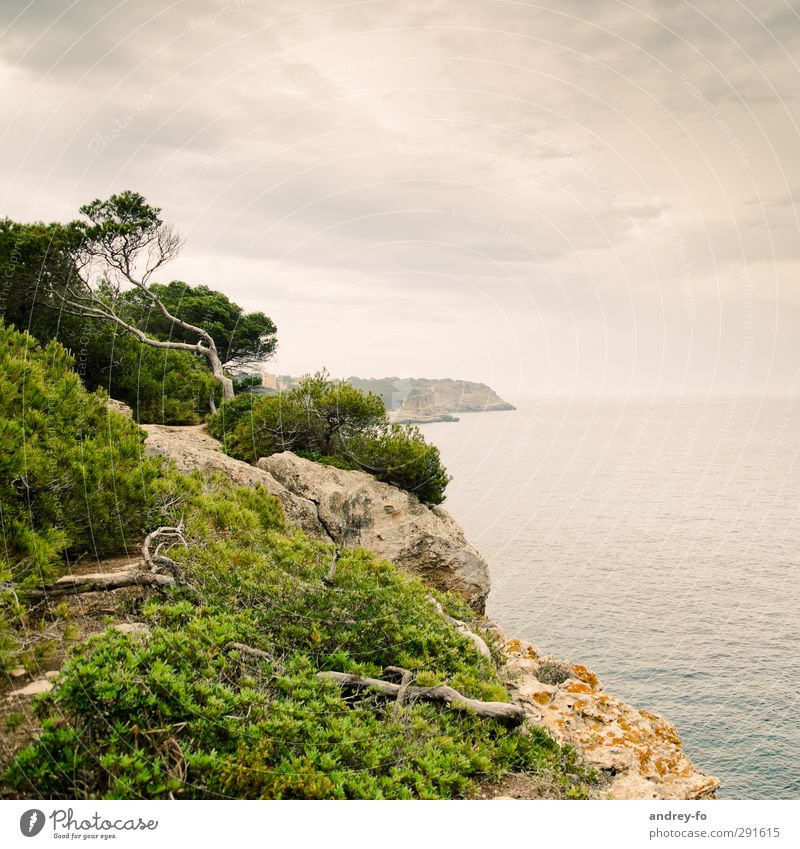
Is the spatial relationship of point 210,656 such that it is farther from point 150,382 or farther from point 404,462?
point 150,382

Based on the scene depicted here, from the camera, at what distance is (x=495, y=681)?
8656mm

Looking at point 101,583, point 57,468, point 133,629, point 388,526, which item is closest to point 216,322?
point 388,526

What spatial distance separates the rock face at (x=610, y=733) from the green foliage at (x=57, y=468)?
6.74m

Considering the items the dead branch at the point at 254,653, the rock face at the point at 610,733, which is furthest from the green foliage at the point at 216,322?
the dead branch at the point at 254,653

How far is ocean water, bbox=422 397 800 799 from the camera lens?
22156 millimetres

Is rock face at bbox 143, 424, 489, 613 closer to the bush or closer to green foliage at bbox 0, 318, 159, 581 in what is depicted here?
the bush

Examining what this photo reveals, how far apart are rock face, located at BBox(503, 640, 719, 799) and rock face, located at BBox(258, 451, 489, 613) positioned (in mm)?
5386

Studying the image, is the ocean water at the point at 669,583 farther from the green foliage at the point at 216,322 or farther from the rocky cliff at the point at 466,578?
Result: the green foliage at the point at 216,322

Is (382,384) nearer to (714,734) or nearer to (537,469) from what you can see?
(714,734)

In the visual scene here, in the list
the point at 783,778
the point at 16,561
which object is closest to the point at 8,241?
the point at 16,561

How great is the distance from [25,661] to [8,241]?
21.8 meters

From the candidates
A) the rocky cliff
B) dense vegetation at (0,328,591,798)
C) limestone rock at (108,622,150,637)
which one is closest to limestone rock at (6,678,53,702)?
dense vegetation at (0,328,591,798)
